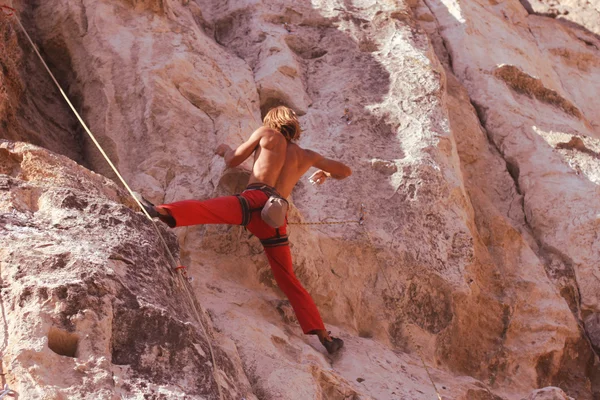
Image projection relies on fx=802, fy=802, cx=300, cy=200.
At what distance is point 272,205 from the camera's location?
14.4ft

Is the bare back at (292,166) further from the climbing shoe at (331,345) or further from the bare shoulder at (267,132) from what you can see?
the climbing shoe at (331,345)

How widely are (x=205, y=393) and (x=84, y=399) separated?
0.50 meters

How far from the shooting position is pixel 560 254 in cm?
632

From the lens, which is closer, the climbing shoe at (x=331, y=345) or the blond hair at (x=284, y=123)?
the climbing shoe at (x=331, y=345)

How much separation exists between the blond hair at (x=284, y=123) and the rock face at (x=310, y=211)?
40 centimetres

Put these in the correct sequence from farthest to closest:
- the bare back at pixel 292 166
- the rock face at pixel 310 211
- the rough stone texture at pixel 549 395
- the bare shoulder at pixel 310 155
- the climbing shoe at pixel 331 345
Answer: the bare shoulder at pixel 310 155
the bare back at pixel 292 166
the climbing shoe at pixel 331 345
the rough stone texture at pixel 549 395
the rock face at pixel 310 211

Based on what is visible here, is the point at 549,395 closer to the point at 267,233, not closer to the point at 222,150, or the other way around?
the point at 267,233

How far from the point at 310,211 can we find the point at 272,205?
123 centimetres

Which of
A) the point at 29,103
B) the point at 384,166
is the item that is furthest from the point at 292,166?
the point at 29,103

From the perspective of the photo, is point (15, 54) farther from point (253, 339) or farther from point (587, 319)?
point (587, 319)

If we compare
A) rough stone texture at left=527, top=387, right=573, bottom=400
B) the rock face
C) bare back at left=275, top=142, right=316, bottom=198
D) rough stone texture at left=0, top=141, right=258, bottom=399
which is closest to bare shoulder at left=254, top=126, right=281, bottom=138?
bare back at left=275, top=142, right=316, bottom=198

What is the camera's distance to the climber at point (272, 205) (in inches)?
167

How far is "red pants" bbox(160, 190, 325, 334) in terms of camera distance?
14.0 ft

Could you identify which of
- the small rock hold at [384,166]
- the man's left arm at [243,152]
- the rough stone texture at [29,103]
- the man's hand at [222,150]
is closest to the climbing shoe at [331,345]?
the man's left arm at [243,152]
